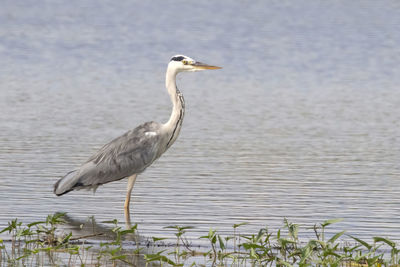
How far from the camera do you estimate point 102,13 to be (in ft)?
122

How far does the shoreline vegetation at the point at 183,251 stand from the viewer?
23.7 ft

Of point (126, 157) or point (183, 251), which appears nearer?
point (183, 251)

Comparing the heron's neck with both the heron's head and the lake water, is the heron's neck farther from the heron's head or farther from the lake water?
the lake water

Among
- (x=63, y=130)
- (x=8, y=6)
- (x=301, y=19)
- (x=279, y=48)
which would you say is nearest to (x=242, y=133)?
(x=63, y=130)

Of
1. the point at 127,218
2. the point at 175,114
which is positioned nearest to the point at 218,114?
the point at 175,114

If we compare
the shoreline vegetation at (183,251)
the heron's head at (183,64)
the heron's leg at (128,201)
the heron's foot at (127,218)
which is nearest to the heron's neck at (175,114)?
the heron's head at (183,64)

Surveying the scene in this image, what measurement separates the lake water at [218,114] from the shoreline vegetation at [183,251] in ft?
2.77

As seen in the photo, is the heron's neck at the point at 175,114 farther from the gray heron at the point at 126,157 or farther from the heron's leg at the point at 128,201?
the heron's leg at the point at 128,201

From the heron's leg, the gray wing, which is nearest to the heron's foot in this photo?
the heron's leg

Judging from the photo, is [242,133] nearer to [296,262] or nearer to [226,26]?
[296,262]

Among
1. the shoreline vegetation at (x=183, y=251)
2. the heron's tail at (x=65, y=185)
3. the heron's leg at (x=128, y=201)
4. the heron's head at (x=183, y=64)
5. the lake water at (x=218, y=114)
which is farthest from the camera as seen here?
the heron's head at (x=183, y=64)

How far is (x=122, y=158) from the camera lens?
10.5 meters

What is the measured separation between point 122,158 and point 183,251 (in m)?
2.91

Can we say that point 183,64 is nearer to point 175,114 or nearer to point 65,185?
point 175,114
